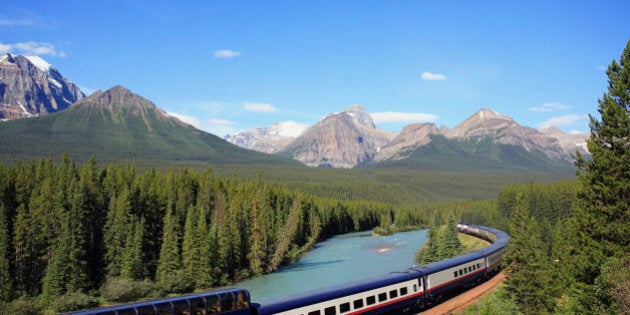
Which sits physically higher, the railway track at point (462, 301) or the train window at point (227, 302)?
the train window at point (227, 302)

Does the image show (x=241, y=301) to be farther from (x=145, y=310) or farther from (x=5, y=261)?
(x=5, y=261)

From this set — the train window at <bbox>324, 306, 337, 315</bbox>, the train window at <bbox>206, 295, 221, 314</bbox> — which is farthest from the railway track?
the train window at <bbox>206, 295, 221, 314</bbox>

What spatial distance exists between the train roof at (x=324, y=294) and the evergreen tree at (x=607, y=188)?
39.6ft

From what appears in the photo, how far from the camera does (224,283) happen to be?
220ft

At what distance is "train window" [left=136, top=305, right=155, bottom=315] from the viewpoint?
928 inches

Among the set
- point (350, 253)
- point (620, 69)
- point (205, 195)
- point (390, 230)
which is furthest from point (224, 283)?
point (390, 230)

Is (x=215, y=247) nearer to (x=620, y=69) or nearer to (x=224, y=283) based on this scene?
(x=224, y=283)

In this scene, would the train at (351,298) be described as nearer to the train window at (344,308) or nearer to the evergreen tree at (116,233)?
the train window at (344,308)

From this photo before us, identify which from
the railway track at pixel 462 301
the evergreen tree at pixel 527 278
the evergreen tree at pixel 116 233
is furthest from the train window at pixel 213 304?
the evergreen tree at pixel 116 233

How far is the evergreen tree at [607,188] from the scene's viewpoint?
29.2 metres

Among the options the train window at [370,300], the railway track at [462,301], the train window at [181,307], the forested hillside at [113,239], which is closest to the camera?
the train window at [181,307]

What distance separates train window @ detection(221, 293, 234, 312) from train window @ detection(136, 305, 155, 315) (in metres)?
4.01

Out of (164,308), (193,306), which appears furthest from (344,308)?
(164,308)

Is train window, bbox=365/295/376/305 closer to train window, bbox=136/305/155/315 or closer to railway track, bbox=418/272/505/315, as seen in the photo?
railway track, bbox=418/272/505/315
